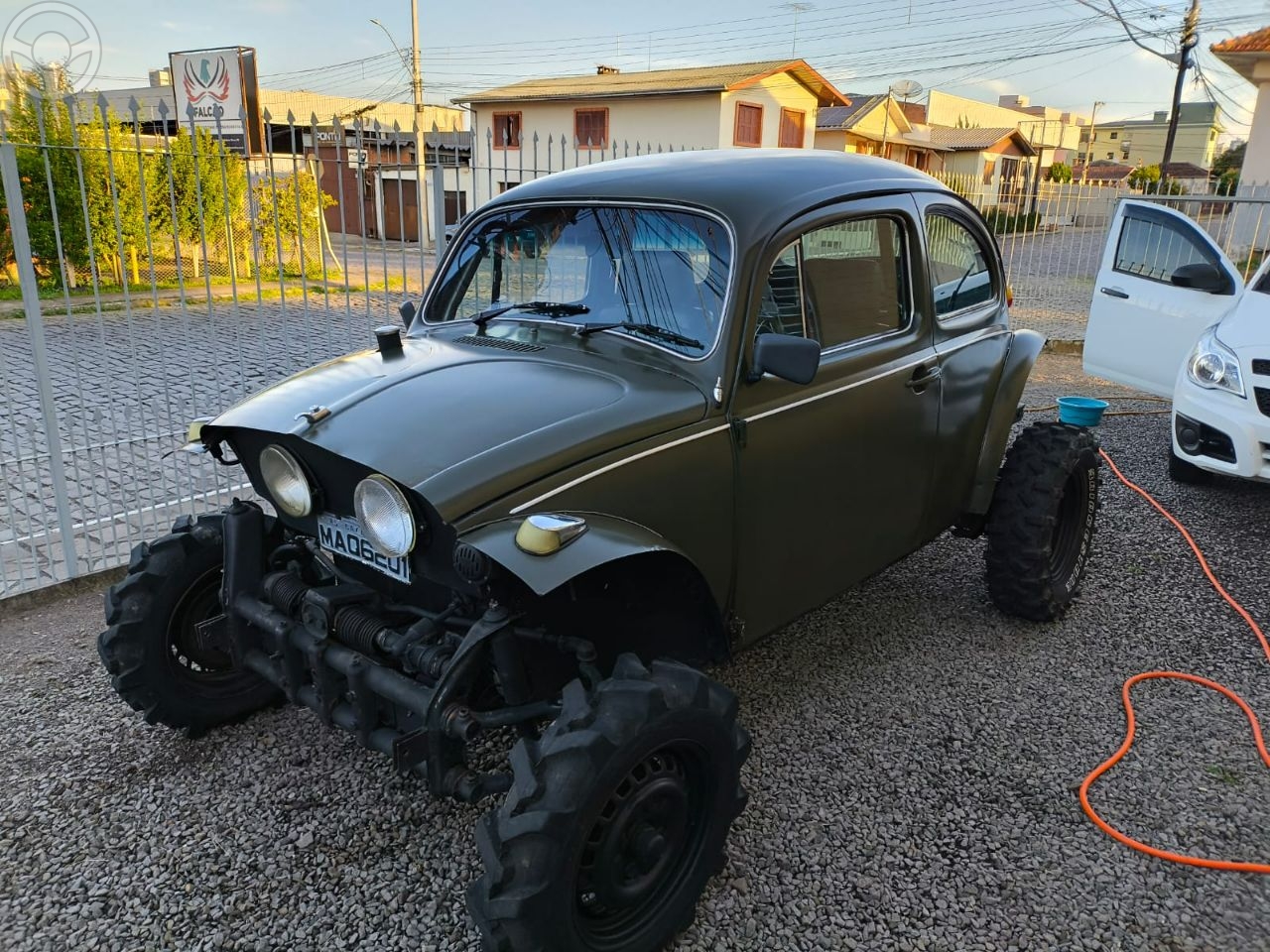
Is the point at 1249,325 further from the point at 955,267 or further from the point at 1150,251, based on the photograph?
the point at 955,267

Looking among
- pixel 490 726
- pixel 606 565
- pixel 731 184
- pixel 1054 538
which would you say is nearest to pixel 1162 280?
pixel 1054 538

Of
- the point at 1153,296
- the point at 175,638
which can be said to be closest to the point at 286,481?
the point at 175,638

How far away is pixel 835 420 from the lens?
333cm

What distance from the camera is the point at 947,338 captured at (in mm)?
3973

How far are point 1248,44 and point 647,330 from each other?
75.2ft

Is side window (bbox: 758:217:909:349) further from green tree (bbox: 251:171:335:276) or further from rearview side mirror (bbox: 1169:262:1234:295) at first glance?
rearview side mirror (bbox: 1169:262:1234:295)

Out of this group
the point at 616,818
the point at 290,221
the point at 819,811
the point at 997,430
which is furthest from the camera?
the point at 290,221

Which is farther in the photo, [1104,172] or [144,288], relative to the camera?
[1104,172]

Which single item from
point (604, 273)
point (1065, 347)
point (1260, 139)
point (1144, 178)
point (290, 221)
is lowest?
Answer: point (1065, 347)

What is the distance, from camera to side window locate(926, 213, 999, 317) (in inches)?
156

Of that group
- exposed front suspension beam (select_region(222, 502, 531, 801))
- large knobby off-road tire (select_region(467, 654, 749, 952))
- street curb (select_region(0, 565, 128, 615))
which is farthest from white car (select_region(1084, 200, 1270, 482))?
street curb (select_region(0, 565, 128, 615))

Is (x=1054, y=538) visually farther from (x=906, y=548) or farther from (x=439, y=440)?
(x=439, y=440)

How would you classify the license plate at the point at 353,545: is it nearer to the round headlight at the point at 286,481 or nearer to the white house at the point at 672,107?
the round headlight at the point at 286,481

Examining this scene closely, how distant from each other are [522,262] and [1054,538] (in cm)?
301
